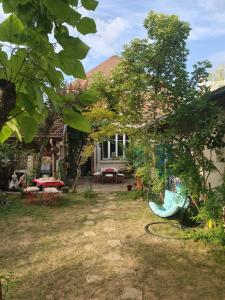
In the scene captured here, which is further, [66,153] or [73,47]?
[66,153]

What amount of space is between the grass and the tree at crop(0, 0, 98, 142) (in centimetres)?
459

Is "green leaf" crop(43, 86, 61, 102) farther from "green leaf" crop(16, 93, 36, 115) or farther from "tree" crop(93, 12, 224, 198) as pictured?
"tree" crop(93, 12, 224, 198)

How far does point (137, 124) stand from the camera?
11883 mm

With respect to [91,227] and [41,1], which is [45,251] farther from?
[41,1]

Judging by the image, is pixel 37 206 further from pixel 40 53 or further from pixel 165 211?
pixel 40 53

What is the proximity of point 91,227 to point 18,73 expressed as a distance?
839 centimetres

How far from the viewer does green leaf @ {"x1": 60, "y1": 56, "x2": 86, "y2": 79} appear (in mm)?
816

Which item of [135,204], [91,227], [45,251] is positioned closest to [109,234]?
[91,227]

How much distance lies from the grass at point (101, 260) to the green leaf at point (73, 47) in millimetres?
4699

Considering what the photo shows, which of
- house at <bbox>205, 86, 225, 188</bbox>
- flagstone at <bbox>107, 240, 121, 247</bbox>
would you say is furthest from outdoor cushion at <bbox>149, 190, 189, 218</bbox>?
flagstone at <bbox>107, 240, 121, 247</bbox>

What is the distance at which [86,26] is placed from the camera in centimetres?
80

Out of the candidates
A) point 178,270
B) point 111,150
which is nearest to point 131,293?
point 178,270

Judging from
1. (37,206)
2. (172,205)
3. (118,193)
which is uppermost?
(172,205)

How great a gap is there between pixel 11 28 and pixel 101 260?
19.9 ft
